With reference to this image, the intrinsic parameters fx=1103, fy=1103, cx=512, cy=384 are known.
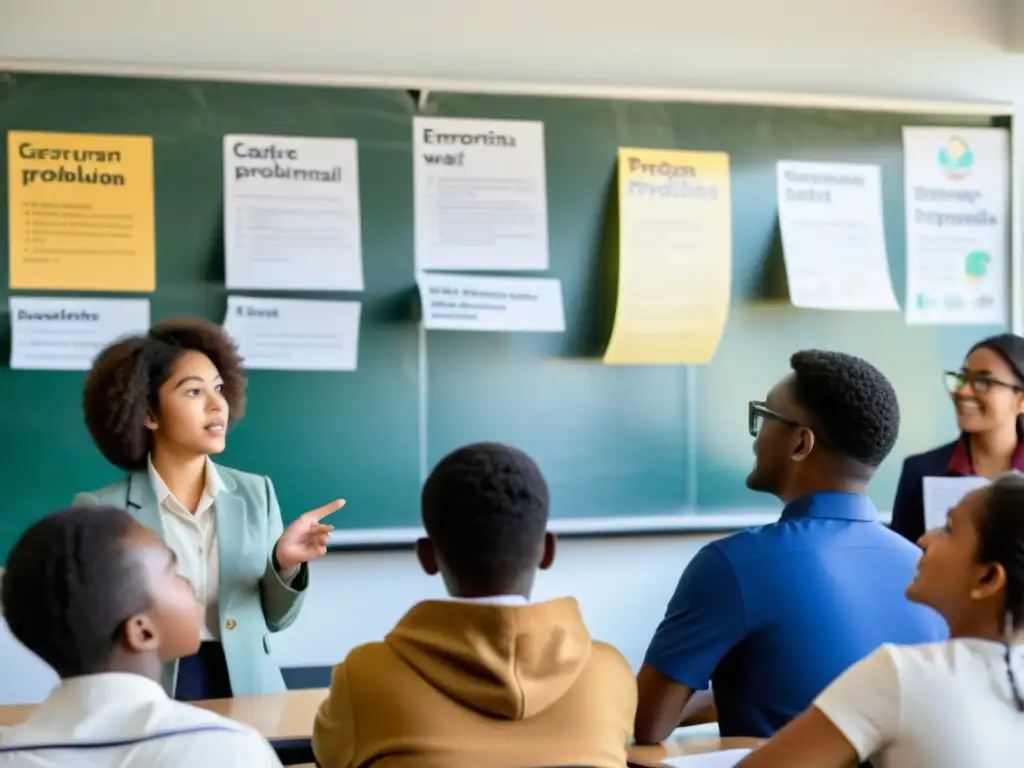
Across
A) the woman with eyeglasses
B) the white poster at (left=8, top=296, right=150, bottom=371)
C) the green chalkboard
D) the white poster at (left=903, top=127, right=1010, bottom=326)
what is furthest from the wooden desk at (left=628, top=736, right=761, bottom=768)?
the white poster at (left=903, top=127, right=1010, bottom=326)

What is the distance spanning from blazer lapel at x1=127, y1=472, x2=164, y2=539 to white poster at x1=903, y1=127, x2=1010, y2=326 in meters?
2.60

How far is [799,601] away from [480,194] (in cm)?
202

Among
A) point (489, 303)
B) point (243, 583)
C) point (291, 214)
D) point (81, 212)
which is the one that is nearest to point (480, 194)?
point (489, 303)

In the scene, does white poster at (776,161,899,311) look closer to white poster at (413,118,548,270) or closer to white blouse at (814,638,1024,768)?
white poster at (413,118,548,270)

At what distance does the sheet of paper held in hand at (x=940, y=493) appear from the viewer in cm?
296

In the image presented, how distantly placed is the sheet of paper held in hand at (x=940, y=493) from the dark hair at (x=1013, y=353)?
0.22 metres

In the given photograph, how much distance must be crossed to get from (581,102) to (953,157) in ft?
4.43

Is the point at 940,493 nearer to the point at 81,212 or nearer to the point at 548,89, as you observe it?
the point at 548,89

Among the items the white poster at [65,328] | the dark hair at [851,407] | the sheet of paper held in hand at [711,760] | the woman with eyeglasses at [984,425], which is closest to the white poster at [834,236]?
the woman with eyeglasses at [984,425]

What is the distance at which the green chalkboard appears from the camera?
127 inches

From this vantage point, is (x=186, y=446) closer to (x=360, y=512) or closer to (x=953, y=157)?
(x=360, y=512)

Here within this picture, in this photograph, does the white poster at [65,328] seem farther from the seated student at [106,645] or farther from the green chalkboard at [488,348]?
the seated student at [106,645]

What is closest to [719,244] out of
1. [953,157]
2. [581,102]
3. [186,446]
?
[581,102]

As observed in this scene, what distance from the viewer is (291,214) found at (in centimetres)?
334
